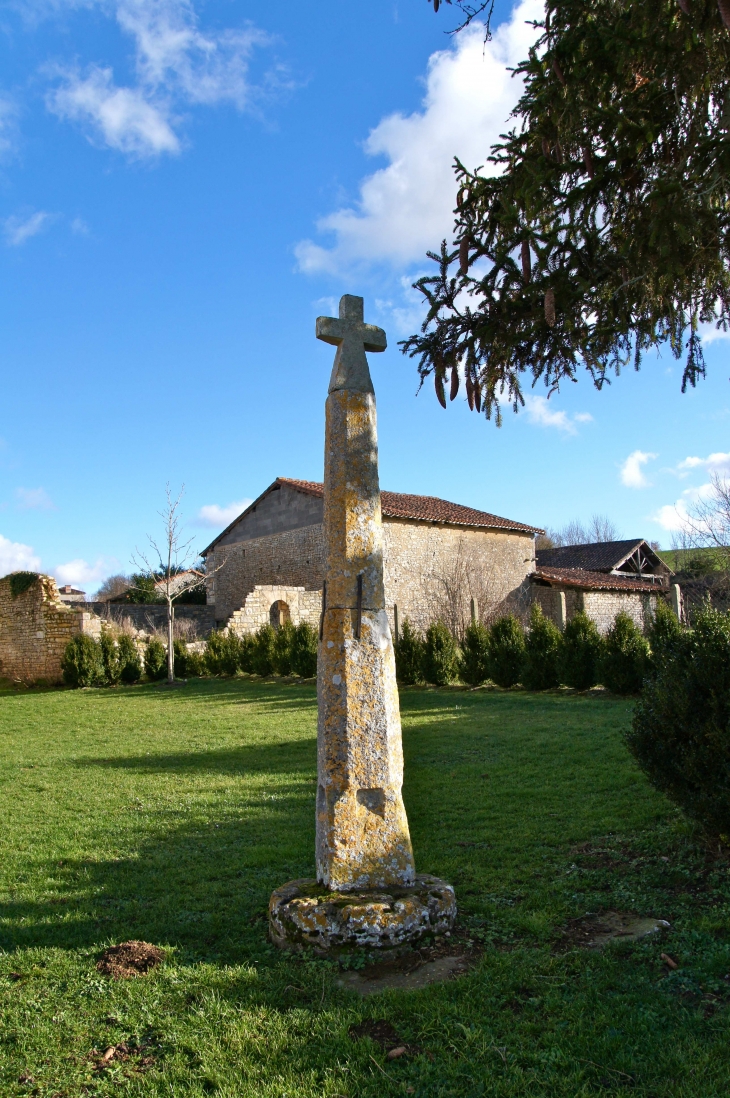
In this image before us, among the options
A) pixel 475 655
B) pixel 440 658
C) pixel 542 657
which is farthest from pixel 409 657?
pixel 542 657

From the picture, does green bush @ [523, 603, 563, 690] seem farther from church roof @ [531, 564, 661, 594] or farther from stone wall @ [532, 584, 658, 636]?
church roof @ [531, 564, 661, 594]

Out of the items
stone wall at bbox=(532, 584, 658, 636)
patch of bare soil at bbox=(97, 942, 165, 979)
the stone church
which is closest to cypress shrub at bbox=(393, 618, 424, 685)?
the stone church

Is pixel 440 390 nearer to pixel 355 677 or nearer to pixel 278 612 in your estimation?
pixel 355 677

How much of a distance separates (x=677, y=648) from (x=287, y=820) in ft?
11.3

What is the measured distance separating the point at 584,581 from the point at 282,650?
1286 cm

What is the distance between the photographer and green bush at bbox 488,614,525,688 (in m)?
16.0

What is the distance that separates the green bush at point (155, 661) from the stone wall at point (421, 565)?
375 centimetres

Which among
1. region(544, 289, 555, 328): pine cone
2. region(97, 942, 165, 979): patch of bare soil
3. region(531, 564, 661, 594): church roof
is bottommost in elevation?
region(97, 942, 165, 979): patch of bare soil

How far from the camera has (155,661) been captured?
21875 mm

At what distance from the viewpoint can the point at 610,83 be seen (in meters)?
5.21

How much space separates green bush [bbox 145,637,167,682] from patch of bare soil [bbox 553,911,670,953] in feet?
63.6

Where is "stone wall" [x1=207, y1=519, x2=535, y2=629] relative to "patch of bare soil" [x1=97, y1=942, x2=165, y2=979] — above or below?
above

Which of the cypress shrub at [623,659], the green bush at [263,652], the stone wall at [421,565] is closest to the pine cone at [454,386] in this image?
the cypress shrub at [623,659]

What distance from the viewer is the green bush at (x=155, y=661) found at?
2183 cm
